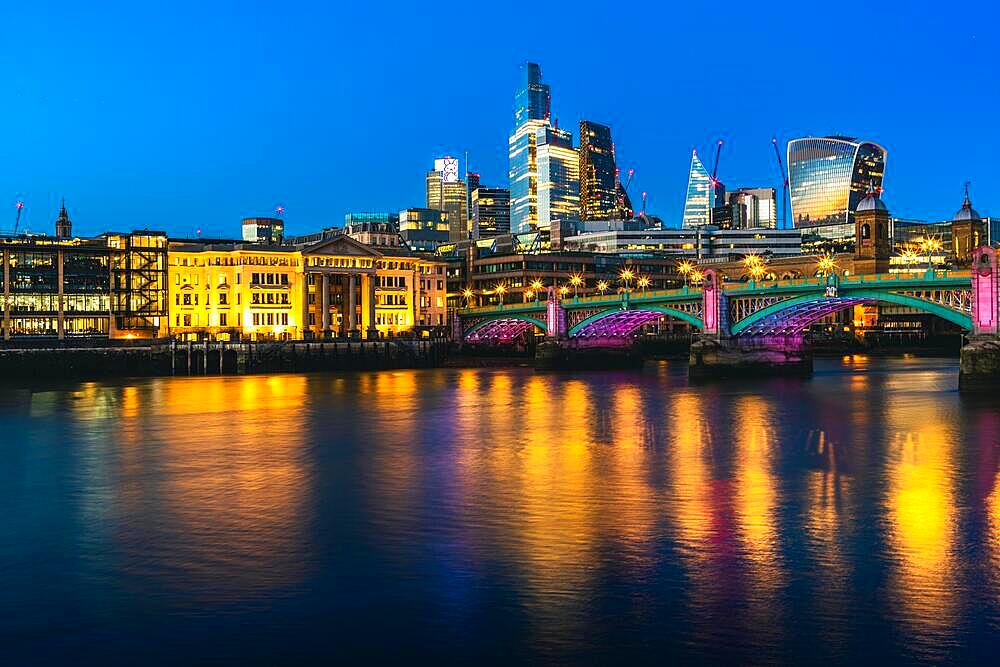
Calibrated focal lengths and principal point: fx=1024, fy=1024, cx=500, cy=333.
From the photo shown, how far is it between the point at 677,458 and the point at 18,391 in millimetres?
56378

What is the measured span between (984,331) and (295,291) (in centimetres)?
8851

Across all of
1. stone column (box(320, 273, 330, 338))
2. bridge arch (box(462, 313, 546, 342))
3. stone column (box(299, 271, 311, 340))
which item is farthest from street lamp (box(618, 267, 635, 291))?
stone column (box(299, 271, 311, 340))

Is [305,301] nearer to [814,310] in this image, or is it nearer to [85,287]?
[85,287]

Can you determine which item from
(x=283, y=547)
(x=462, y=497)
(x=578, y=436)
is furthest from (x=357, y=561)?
(x=578, y=436)

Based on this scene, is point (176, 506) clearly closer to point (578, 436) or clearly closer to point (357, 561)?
point (357, 561)

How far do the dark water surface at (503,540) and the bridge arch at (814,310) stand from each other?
17.1 meters

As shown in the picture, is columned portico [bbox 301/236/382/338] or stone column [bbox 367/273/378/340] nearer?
columned portico [bbox 301/236/382/338]

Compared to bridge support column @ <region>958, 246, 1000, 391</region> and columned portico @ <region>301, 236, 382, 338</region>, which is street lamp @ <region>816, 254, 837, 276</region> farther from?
columned portico @ <region>301, 236, 382, 338</region>

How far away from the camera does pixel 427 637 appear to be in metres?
17.7

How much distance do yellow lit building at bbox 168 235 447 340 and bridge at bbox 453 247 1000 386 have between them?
12.8 metres

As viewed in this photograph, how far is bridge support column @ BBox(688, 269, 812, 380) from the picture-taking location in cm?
8700

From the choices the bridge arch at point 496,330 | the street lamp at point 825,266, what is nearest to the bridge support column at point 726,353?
the street lamp at point 825,266

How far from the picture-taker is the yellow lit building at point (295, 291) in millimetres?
125312

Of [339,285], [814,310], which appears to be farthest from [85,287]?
[814,310]
